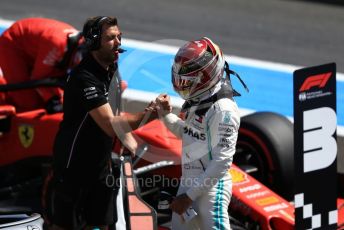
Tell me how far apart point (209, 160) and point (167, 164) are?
5.09 ft

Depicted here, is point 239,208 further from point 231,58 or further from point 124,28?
point 124,28

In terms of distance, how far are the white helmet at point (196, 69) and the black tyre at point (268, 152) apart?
2122 mm

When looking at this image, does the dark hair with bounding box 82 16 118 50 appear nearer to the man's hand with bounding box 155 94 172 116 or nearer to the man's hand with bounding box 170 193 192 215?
the man's hand with bounding box 155 94 172 116

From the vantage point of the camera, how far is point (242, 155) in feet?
25.0

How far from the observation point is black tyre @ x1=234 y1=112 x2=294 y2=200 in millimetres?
7414

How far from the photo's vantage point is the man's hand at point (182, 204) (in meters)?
5.27

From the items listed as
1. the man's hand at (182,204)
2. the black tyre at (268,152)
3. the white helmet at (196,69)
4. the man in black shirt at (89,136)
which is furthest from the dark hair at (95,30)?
the black tyre at (268,152)

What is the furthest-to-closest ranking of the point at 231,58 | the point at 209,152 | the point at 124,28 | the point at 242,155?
the point at 124,28 → the point at 231,58 → the point at 242,155 → the point at 209,152

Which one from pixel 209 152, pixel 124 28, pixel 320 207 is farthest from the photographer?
pixel 124 28

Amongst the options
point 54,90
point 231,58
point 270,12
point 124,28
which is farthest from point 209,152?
point 270,12

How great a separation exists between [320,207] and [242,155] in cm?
164

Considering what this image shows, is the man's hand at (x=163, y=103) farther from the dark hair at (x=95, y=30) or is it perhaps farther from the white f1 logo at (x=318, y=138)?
the white f1 logo at (x=318, y=138)

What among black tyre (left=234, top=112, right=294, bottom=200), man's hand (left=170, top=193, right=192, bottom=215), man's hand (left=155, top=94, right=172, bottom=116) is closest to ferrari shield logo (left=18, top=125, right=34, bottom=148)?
black tyre (left=234, top=112, right=294, bottom=200)

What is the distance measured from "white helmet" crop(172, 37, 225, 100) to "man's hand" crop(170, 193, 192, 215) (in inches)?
23.0
